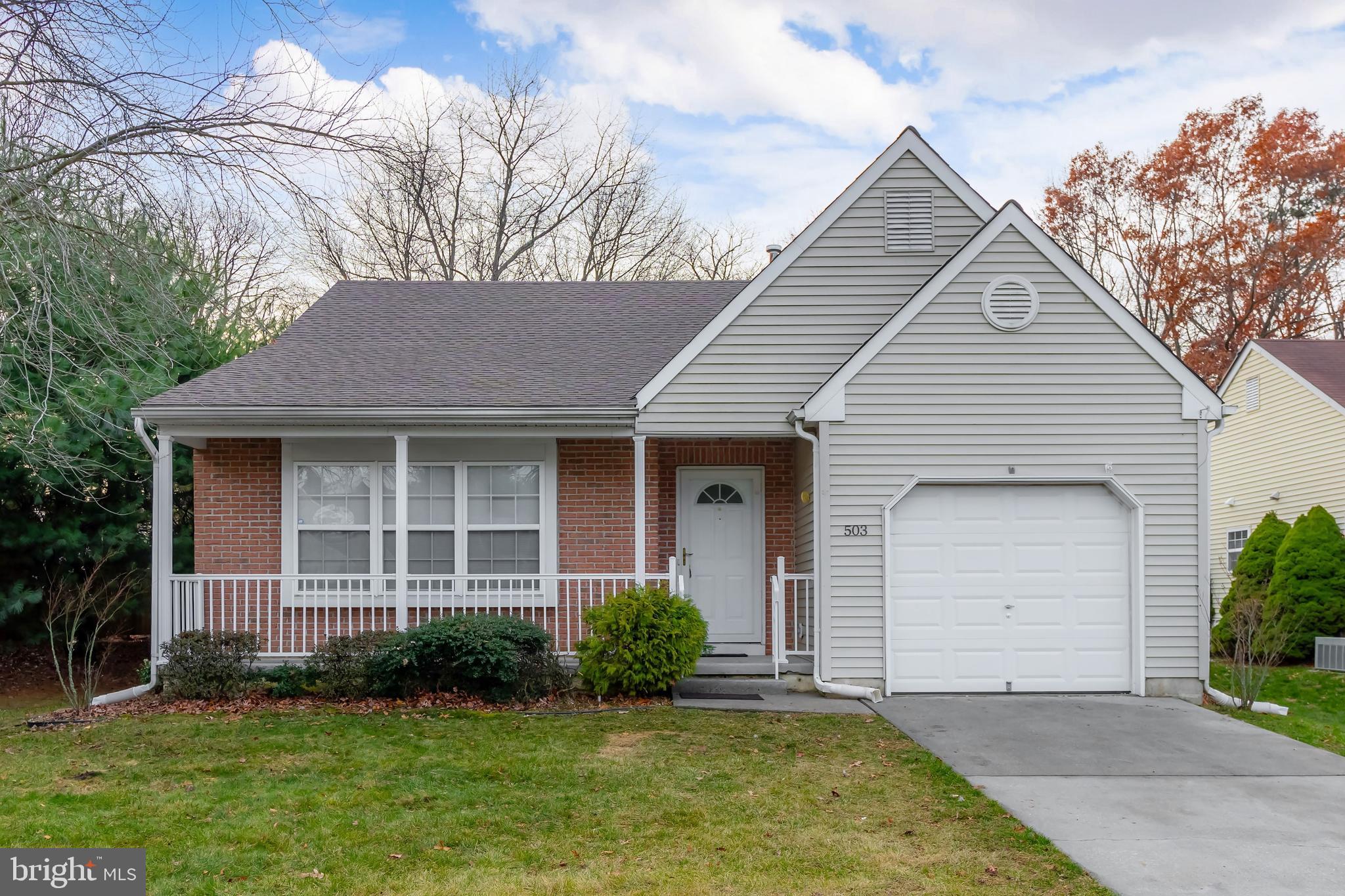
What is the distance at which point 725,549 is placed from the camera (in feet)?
43.0

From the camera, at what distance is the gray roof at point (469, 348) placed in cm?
1162

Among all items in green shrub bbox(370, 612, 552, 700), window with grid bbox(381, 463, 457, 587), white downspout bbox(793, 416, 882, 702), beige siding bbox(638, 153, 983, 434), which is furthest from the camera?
window with grid bbox(381, 463, 457, 587)

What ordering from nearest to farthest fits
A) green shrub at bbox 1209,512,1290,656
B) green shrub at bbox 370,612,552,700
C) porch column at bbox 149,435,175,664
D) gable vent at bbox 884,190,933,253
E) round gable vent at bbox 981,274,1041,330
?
green shrub at bbox 370,612,552,700 < round gable vent at bbox 981,274,1041,330 < porch column at bbox 149,435,175,664 < gable vent at bbox 884,190,933,253 < green shrub at bbox 1209,512,1290,656

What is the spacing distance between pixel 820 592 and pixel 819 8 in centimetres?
732

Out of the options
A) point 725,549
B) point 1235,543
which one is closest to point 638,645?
point 725,549

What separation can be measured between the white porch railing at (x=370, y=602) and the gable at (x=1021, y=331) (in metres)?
2.93

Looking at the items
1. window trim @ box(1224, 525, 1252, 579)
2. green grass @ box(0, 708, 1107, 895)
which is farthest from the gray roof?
window trim @ box(1224, 525, 1252, 579)

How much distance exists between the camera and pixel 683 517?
43.0 ft

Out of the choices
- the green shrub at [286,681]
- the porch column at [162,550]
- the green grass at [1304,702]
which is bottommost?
the green grass at [1304,702]

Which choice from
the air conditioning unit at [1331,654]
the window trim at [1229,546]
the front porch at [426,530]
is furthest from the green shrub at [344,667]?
the window trim at [1229,546]

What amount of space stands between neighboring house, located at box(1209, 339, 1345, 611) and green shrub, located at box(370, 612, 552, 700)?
10.9 metres

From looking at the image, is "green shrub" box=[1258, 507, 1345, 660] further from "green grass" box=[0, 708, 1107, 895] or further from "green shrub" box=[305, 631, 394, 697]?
"green shrub" box=[305, 631, 394, 697]

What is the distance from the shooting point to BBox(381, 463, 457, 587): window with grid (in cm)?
1223

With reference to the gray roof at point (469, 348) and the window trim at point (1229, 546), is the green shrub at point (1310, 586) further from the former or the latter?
the gray roof at point (469, 348)
